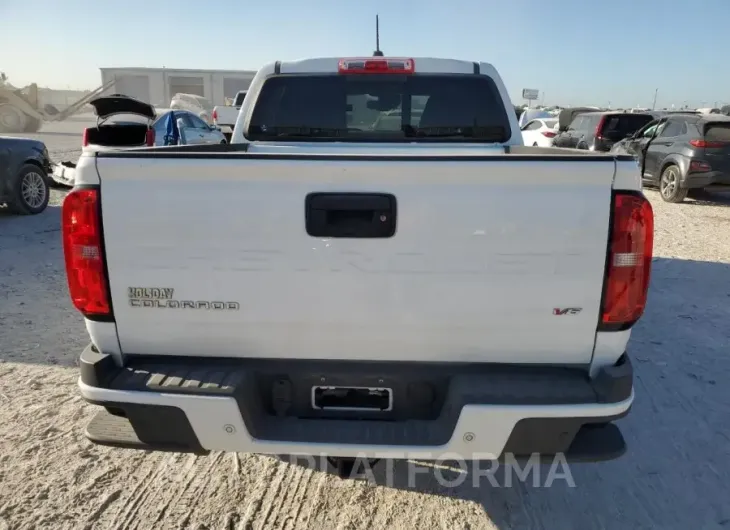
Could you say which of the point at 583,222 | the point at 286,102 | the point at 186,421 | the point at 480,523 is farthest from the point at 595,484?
the point at 286,102

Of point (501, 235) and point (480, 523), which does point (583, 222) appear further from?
point (480, 523)

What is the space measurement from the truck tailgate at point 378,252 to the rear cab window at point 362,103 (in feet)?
6.70

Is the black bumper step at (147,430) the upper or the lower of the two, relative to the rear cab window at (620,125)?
lower

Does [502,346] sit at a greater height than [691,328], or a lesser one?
greater

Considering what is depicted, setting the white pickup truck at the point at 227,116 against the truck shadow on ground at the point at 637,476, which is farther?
the white pickup truck at the point at 227,116

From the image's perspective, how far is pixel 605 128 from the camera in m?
15.1

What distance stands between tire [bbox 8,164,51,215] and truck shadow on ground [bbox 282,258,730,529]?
8411 mm

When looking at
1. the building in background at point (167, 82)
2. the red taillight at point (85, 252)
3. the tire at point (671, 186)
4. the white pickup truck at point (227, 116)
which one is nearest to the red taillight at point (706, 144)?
the tire at point (671, 186)

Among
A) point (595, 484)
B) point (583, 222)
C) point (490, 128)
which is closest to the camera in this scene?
point (583, 222)

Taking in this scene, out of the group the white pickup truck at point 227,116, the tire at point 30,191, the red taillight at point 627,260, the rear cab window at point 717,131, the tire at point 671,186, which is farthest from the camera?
the white pickup truck at point 227,116

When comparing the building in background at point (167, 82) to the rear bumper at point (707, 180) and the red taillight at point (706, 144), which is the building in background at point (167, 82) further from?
the rear bumper at point (707, 180)

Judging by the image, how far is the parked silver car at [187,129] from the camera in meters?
12.7

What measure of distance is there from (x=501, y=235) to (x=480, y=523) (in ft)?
4.92

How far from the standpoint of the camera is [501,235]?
202 cm
